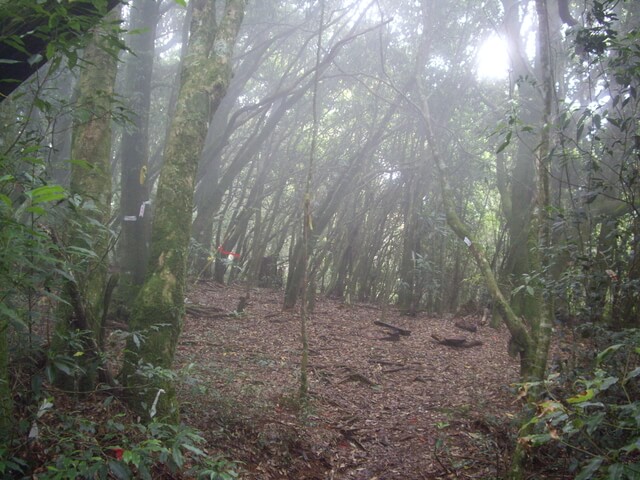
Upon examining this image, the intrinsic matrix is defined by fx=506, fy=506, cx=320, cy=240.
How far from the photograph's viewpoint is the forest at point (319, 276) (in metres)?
2.19

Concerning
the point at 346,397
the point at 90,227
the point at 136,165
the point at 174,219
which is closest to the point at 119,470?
the point at 90,227

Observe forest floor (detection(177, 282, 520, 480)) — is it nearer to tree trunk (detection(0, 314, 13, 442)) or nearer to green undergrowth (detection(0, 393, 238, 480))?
green undergrowth (detection(0, 393, 238, 480))

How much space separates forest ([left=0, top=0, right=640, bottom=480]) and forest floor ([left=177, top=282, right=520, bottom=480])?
3 cm

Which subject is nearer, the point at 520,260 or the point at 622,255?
the point at 622,255

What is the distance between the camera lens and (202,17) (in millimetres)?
4156

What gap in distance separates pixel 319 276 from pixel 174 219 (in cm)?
830

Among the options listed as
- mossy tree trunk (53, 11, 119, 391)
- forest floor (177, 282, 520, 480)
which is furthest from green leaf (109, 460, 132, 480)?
forest floor (177, 282, 520, 480)

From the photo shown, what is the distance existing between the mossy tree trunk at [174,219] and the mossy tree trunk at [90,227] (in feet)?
0.84

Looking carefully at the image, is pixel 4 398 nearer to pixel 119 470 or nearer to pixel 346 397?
pixel 119 470

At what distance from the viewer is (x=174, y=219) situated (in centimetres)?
355

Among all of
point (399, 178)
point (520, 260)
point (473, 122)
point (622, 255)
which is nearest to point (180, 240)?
point (622, 255)

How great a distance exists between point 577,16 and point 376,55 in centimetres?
426

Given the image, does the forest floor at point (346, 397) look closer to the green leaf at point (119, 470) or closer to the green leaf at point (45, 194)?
the green leaf at point (119, 470)

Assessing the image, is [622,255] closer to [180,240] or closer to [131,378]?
[180,240]
